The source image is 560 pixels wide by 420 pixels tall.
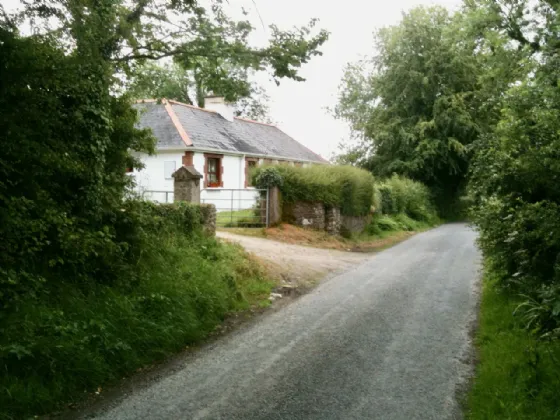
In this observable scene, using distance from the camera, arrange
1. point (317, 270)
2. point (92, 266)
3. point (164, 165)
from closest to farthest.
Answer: point (92, 266)
point (317, 270)
point (164, 165)

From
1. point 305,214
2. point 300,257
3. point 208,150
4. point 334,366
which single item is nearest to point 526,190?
point 334,366

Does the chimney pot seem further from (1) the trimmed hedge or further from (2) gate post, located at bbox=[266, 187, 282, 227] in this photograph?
(2) gate post, located at bbox=[266, 187, 282, 227]

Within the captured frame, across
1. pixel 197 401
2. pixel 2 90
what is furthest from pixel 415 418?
pixel 2 90

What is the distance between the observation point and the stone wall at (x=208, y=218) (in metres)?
11.0

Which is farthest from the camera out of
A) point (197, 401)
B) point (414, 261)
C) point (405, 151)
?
point (405, 151)

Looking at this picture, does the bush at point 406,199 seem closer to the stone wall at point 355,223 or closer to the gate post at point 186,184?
the stone wall at point 355,223

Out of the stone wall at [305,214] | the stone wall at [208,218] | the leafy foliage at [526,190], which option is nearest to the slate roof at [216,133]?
the stone wall at [305,214]

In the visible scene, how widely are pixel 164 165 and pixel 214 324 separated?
1831cm

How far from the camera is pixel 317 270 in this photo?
12734 mm

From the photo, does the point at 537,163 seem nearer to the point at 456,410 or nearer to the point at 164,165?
the point at 456,410

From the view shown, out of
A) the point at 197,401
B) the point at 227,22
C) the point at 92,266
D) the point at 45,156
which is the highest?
the point at 227,22

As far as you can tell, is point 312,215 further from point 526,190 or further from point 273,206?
point 526,190

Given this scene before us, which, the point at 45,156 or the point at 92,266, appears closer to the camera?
the point at 45,156

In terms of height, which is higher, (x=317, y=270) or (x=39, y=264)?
(x=39, y=264)
